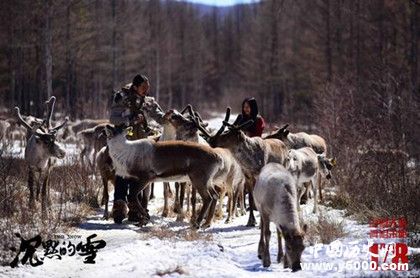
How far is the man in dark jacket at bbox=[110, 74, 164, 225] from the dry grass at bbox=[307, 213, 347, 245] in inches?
110

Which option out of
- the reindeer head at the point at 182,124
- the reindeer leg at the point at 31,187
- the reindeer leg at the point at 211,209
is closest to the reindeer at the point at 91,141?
the reindeer head at the point at 182,124

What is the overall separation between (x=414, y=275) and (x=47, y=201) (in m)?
6.09

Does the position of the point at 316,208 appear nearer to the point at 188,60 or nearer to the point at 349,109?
the point at 349,109

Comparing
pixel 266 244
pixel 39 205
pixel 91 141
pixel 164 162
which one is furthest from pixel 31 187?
pixel 91 141

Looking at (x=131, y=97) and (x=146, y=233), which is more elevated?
(x=131, y=97)

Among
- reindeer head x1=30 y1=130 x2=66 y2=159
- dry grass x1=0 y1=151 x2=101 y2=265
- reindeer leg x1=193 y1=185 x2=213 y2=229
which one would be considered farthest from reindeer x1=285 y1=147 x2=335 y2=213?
reindeer head x1=30 y1=130 x2=66 y2=159

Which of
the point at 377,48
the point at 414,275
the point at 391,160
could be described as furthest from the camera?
the point at 377,48

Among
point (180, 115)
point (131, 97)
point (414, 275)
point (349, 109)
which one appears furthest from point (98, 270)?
point (349, 109)

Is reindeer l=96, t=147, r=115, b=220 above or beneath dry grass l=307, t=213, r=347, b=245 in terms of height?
above

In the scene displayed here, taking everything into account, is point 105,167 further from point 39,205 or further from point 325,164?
point 325,164

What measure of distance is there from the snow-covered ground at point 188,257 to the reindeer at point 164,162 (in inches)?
32.4

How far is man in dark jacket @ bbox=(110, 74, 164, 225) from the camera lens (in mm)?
10438

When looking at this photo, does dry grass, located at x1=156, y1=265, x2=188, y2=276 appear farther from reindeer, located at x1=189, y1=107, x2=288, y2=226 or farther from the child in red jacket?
the child in red jacket

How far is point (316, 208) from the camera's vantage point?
11664 mm
